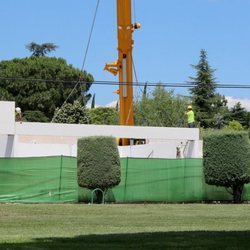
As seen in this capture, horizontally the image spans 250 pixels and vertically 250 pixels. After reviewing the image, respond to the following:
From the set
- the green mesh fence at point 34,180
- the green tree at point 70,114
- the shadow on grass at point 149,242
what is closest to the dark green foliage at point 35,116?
the green tree at point 70,114

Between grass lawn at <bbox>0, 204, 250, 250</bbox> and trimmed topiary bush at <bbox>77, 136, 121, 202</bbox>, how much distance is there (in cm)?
300

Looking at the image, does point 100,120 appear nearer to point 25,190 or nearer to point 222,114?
point 222,114

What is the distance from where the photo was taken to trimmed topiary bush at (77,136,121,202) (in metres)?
24.7

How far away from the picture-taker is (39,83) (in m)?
69.8

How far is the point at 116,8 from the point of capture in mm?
30406

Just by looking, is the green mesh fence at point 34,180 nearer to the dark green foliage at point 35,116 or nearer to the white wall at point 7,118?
the white wall at point 7,118

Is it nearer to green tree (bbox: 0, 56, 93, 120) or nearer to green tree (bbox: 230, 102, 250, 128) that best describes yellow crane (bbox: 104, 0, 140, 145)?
green tree (bbox: 0, 56, 93, 120)

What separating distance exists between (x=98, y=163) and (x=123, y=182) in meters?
1.49

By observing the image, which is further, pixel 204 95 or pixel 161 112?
pixel 204 95

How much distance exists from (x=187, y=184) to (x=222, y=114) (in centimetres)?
5637

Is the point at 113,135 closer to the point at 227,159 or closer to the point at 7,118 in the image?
the point at 7,118

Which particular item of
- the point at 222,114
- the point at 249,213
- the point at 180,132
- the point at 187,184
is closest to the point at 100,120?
the point at 222,114

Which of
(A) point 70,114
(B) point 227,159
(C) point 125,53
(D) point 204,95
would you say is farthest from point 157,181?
(D) point 204,95

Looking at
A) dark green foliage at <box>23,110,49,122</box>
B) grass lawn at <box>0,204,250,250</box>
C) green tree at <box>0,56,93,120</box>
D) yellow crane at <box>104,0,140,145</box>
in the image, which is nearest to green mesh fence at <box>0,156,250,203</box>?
grass lawn at <box>0,204,250,250</box>
